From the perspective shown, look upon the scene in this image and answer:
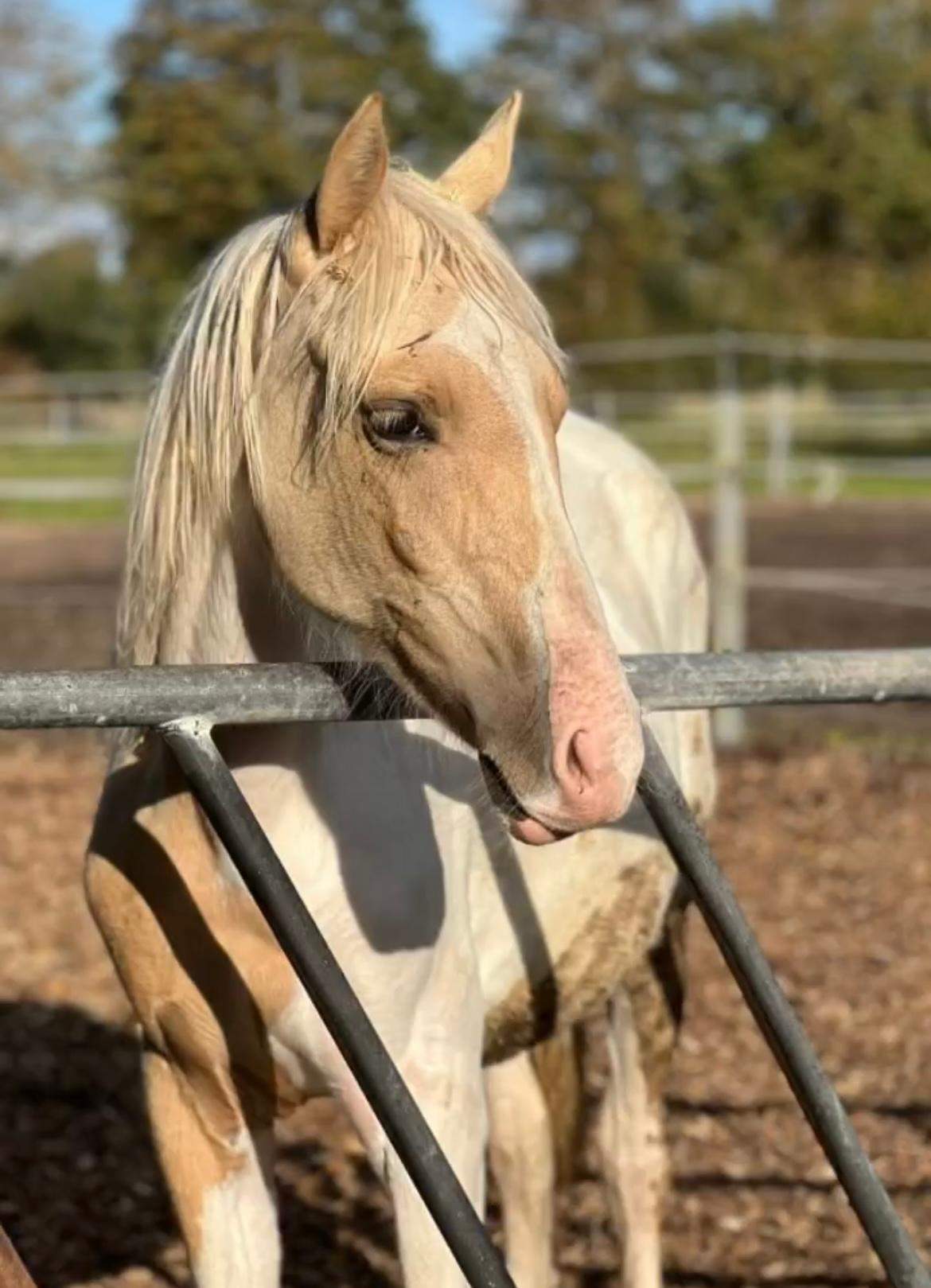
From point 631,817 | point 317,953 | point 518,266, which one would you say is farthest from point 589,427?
point 317,953

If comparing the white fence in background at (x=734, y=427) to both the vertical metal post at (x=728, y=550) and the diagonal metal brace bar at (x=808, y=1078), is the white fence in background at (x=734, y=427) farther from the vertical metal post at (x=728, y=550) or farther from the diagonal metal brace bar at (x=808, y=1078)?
the diagonal metal brace bar at (x=808, y=1078)

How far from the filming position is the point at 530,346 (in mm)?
1990

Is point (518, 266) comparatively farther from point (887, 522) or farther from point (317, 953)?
point (887, 522)

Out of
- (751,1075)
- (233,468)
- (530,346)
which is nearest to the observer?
(530,346)

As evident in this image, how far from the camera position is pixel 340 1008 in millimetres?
1785

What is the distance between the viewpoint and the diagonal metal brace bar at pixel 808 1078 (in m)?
1.94

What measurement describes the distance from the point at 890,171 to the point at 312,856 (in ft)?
134

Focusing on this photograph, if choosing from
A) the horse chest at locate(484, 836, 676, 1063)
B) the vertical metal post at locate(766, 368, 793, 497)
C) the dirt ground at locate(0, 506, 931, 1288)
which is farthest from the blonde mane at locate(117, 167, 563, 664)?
the vertical metal post at locate(766, 368, 793, 497)

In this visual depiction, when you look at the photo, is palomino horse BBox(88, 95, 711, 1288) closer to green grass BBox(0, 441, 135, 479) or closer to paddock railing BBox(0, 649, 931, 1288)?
paddock railing BBox(0, 649, 931, 1288)

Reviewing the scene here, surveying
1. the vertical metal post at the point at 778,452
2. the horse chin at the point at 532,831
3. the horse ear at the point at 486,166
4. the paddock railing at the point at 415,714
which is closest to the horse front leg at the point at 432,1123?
the paddock railing at the point at 415,714

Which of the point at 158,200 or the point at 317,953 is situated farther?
the point at 158,200

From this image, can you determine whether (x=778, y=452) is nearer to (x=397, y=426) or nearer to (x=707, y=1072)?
(x=707, y=1072)

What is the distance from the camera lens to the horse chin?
1849 millimetres

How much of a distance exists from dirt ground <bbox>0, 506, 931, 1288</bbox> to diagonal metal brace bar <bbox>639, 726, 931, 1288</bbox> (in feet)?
5.35
